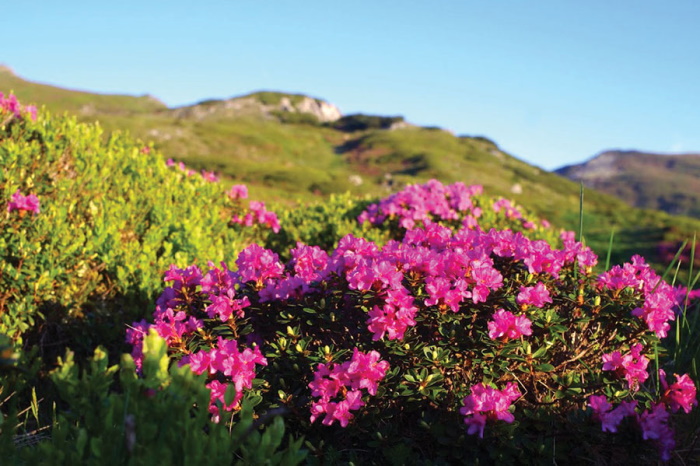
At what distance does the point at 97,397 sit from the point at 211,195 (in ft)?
16.7

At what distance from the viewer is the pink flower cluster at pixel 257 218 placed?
7.02 m

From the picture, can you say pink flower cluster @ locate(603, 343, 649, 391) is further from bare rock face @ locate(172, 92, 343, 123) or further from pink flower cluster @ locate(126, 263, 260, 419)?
bare rock face @ locate(172, 92, 343, 123)

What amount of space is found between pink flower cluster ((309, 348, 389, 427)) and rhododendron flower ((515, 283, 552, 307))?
2.71ft

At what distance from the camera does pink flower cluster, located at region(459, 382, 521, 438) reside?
258cm

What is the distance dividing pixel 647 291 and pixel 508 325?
1072 millimetres

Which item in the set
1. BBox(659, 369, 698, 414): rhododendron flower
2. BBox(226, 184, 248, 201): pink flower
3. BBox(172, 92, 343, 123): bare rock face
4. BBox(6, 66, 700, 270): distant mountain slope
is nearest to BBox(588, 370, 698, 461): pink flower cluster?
BBox(659, 369, 698, 414): rhododendron flower

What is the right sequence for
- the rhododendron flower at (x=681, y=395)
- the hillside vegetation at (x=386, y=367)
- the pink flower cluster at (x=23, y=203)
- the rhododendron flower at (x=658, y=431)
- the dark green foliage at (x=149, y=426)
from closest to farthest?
the dark green foliage at (x=149, y=426)
the hillside vegetation at (x=386, y=367)
the rhododendron flower at (x=658, y=431)
the rhododendron flower at (x=681, y=395)
the pink flower cluster at (x=23, y=203)

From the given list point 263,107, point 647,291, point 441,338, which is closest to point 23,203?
point 441,338

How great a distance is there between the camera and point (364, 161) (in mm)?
77625

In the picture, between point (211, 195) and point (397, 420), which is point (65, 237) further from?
point (397, 420)

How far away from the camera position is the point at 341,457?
296cm

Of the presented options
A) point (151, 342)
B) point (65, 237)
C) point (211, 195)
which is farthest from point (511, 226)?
point (151, 342)

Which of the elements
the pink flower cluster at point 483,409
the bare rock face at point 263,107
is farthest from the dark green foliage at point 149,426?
the bare rock face at point 263,107

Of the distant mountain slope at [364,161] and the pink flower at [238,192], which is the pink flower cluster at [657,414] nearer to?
the pink flower at [238,192]
